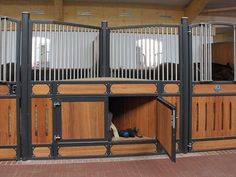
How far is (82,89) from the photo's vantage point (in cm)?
486

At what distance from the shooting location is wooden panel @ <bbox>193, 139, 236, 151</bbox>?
5293 mm

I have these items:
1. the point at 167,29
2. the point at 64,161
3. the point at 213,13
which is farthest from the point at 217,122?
the point at 213,13

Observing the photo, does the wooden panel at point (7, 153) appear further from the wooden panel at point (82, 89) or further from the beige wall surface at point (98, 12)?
the beige wall surface at point (98, 12)

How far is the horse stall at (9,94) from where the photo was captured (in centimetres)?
471

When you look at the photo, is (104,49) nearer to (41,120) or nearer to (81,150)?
(41,120)

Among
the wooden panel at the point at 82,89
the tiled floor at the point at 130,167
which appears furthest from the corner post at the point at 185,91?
the wooden panel at the point at 82,89

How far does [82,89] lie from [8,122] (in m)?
1.19

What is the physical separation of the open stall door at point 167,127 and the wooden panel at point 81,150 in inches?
36.3

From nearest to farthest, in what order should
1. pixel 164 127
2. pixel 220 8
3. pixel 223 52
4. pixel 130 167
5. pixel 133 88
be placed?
pixel 130 167 → pixel 164 127 → pixel 133 88 → pixel 223 52 → pixel 220 8

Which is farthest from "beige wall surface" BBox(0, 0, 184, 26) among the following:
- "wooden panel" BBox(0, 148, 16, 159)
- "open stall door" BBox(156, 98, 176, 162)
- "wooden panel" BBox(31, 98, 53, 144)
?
"wooden panel" BBox(0, 148, 16, 159)

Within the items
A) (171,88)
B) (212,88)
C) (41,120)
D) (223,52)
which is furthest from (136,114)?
(223,52)

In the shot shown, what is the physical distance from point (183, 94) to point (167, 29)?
1.17 m

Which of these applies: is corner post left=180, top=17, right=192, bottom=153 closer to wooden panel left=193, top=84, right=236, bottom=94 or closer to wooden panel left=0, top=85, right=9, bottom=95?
wooden panel left=193, top=84, right=236, bottom=94

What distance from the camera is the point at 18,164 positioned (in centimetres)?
462
